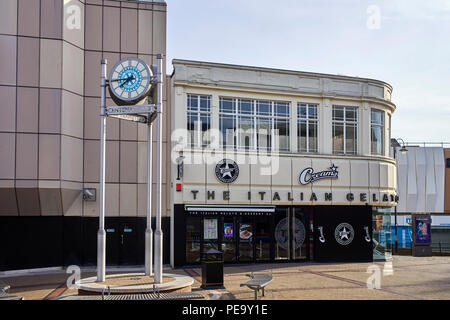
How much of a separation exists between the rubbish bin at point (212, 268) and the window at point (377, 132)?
1280 centimetres

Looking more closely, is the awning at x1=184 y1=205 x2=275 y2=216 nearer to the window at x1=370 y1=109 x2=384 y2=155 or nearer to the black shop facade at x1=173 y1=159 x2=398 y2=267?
the black shop facade at x1=173 y1=159 x2=398 y2=267

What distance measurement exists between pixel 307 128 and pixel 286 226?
469 cm

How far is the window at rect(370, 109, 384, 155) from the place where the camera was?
1000 inches

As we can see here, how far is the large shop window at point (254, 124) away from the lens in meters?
23.0

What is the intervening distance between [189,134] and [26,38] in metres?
7.51

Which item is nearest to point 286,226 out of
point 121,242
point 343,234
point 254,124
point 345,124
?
point 343,234

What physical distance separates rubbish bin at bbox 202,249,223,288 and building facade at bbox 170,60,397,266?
6.31 metres

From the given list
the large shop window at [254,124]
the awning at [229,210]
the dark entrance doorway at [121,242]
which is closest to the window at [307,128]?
the large shop window at [254,124]

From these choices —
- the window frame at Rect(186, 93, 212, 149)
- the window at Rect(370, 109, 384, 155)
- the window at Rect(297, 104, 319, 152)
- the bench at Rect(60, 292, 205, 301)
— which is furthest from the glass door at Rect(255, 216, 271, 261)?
the bench at Rect(60, 292, 205, 301)

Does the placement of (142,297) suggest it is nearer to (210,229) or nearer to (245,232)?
(210,229)

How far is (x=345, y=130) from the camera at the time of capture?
25.0 metres
